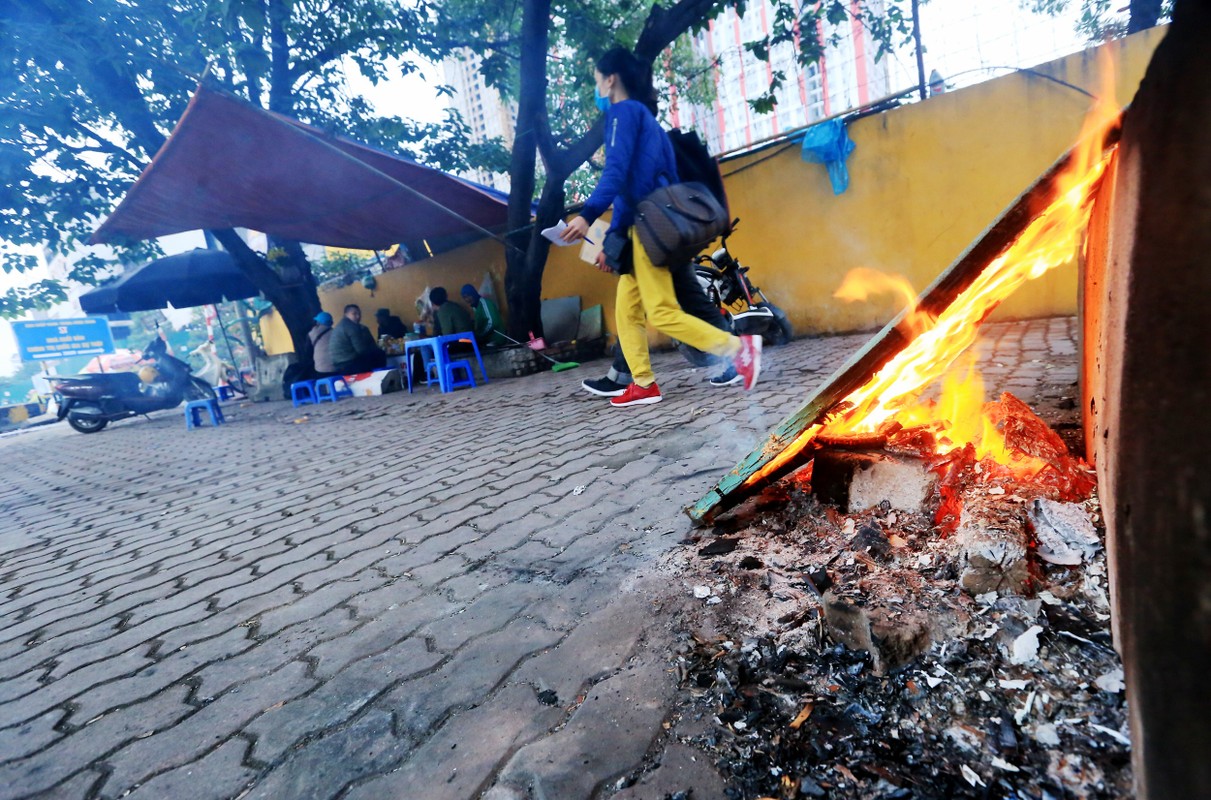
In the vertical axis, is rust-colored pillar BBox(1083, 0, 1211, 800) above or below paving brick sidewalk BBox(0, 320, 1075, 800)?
above

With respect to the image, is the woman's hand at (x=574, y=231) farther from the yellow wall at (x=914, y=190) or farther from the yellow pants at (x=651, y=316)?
the yellow wall at (x=914, y=190)

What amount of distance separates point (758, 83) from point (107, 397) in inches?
855

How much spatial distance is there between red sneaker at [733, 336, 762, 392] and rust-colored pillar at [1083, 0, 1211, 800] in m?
3.94

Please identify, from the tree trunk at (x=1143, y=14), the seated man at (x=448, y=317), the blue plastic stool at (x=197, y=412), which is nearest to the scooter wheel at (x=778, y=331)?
the seated man at (x=448, y=317)

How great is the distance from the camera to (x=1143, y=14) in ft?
25.6

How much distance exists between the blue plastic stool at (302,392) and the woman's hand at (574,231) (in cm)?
837

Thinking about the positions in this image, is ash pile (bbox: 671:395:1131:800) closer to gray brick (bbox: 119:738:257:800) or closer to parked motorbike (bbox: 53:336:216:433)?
gray brick (bbox: 119:738:257:800)

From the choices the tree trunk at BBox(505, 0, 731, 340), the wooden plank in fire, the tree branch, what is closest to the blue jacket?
the wooden plank in fire

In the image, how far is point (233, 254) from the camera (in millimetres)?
11344

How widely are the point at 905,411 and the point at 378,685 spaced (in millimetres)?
2153

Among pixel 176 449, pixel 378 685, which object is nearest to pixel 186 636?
pixel 378 685

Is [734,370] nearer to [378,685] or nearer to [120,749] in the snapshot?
[378,685]

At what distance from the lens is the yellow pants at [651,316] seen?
4.29 metres

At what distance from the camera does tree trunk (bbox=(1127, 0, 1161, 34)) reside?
7.43m
